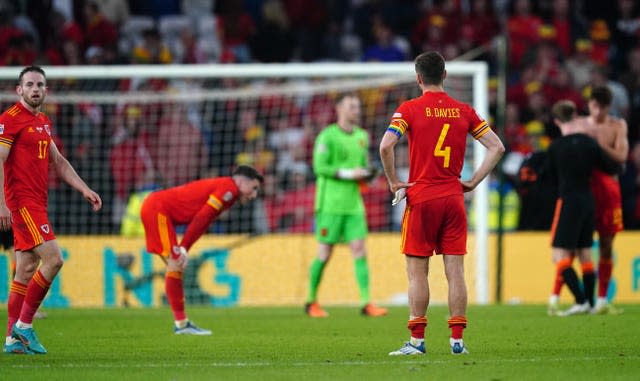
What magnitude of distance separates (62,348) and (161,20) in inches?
486

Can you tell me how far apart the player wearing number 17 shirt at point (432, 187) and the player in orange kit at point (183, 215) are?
287cm

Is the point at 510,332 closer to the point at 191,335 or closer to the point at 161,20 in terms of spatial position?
the point at 191,335

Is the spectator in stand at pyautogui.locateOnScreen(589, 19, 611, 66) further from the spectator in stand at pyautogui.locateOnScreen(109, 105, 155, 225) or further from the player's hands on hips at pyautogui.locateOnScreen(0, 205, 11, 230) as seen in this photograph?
the player's hands on hips at pyautogui.locateOnScreen(0, 205, 11, 230)

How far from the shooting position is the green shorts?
1328cm

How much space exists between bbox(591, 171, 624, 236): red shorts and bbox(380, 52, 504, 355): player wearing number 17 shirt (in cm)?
478

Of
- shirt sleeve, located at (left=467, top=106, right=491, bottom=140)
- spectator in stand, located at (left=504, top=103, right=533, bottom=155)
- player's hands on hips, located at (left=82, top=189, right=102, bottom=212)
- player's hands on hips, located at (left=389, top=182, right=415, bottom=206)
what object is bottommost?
player's hands on hips, located at (left=82, top=189, right=102, bottom=212)

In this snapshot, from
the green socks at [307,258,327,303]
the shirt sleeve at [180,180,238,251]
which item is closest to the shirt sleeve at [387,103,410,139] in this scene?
the shirt sleeve at [180,180,238,251]

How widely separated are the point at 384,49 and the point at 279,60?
1.92 meters

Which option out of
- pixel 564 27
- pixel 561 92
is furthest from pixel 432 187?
pixel 564 27

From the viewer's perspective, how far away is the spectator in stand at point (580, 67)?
765 inches

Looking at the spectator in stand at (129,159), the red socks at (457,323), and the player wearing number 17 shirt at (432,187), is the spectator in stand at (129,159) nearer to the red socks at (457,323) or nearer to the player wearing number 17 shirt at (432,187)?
the player wearing number 17 shirt at (432,187)

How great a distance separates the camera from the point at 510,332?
34.1ft

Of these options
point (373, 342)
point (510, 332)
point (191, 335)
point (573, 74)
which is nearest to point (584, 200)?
point (510, 332)

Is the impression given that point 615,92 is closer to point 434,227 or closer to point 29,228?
point 434,227
